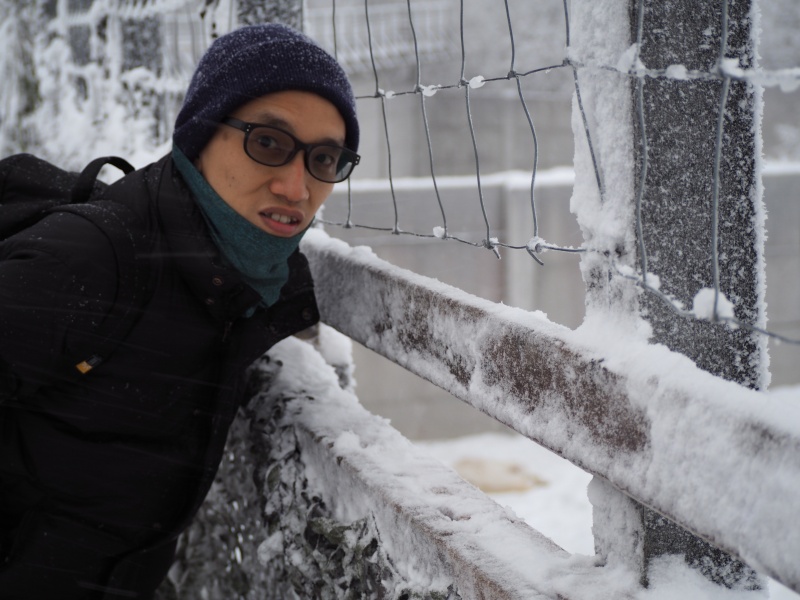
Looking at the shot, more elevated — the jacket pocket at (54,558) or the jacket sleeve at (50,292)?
the jacket sleeve at (50,292)

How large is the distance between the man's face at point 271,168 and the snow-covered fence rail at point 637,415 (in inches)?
13.7

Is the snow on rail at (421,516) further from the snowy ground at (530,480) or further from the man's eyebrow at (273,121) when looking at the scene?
the snowy ground at (530,480)

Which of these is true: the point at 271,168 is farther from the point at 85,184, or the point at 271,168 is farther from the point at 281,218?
the point at 85,184

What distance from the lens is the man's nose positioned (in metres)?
1.67

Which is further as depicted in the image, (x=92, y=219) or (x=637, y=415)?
(x=92, y=219)

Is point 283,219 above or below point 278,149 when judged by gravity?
below

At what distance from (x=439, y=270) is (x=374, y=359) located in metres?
1.05

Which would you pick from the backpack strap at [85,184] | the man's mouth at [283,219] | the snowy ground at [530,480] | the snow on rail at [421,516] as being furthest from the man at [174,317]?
the snowy ground at [530,480]

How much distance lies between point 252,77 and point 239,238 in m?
0.33

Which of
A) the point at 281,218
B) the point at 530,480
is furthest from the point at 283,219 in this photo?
the point at 530,480

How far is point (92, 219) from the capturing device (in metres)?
1.57

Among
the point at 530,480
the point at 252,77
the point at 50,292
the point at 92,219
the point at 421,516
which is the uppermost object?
the point at 252,77

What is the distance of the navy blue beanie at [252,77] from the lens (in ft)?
5.41

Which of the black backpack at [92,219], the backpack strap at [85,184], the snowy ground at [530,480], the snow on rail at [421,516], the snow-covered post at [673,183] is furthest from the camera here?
the snowy ground at [530,480]
